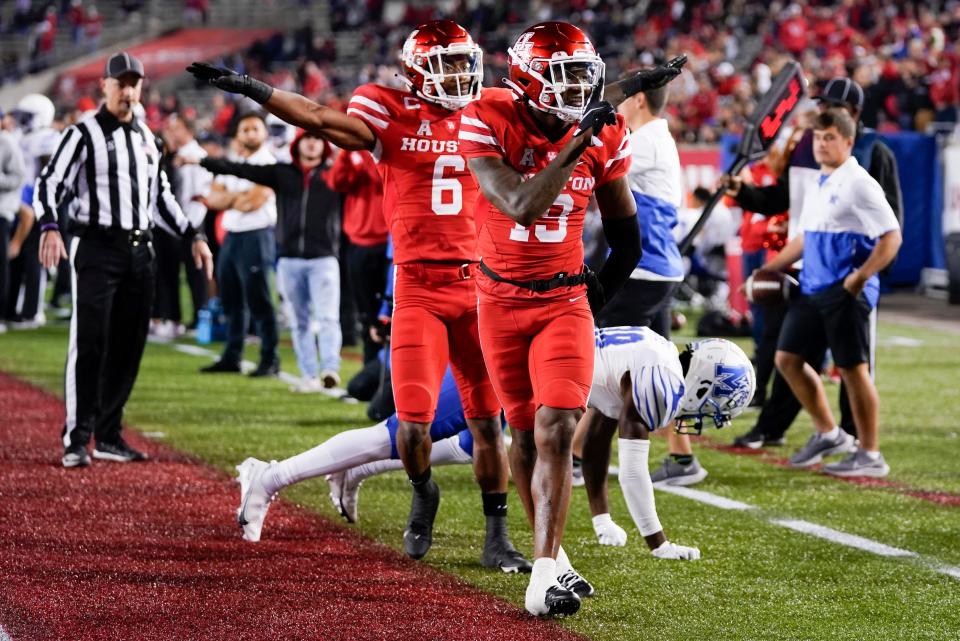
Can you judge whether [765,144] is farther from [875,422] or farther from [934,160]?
[934,160]

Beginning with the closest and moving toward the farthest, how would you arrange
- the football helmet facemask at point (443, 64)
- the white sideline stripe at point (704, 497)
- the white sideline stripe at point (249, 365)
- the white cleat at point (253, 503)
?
1. the football helmet facemask at point (443, 64)
2. the white cleat at point (253, 503)
3. the white sideline stripe at point (704, 497)
4. the white sideline stripe at point (249, 365)

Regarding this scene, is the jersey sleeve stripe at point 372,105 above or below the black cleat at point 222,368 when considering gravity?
above

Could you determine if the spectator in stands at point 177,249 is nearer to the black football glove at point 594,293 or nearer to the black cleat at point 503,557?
the black cleat at point 503,557

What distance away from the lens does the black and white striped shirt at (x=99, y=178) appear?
7.16 meters

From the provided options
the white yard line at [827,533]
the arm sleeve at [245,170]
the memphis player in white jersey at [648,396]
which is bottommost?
the white yard line at [827,533]

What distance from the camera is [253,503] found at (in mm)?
5797

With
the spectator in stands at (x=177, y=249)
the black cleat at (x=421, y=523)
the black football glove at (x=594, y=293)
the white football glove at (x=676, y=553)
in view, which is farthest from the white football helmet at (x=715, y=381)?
the spectator in stands at (x=177, y=249)

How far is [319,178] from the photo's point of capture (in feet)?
33.9

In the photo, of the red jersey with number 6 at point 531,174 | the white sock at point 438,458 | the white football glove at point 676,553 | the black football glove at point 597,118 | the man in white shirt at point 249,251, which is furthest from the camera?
the man in white shirt at point 249,251

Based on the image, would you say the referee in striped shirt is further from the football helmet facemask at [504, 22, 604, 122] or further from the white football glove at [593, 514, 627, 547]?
the football helmet facemask at [504, 22, 604, 122]

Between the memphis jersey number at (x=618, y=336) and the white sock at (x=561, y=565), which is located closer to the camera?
the white sock at (x=561, y=565)

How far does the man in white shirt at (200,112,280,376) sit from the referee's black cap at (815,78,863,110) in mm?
4312

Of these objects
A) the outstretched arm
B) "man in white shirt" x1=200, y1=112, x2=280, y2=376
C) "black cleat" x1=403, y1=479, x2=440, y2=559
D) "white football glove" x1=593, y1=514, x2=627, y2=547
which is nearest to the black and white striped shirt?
the outstretched arm

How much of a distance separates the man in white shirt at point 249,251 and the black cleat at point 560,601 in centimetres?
652
